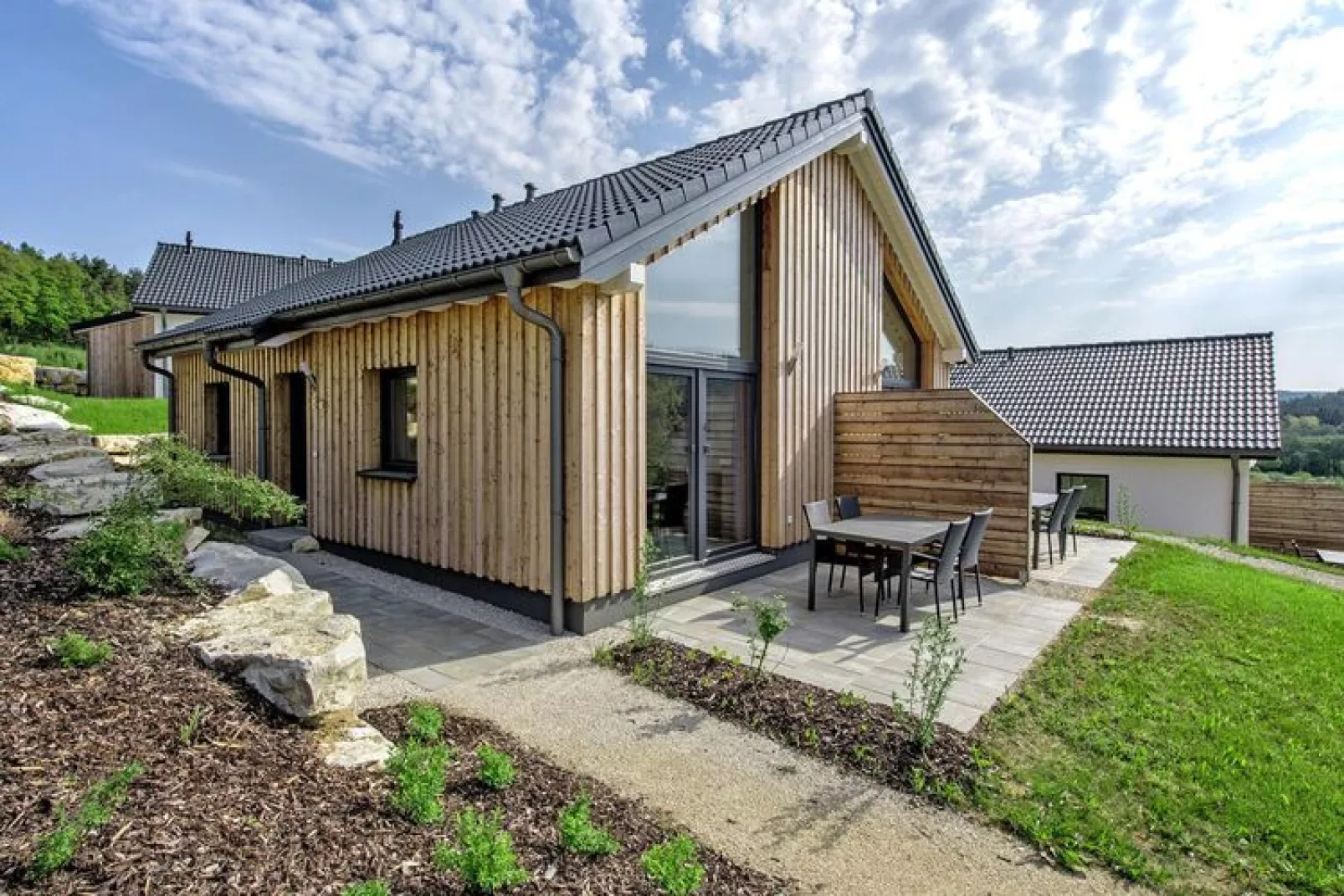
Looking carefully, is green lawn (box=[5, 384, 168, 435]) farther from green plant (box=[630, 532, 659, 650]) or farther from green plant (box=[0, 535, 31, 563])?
green plant (box=[630, 532, 659, 650])

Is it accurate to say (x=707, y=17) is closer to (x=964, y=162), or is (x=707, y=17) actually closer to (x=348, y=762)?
(x=964, y=162)

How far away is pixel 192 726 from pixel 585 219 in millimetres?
4513

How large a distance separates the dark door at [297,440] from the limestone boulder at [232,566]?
4.35m

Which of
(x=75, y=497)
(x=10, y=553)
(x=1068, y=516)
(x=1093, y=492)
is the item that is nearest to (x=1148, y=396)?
(x=1093, y=492)

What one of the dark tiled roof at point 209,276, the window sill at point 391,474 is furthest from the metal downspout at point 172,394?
the dark tiled roof at point 209,276

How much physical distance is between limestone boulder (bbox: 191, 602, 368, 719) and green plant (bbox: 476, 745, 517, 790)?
87 cm

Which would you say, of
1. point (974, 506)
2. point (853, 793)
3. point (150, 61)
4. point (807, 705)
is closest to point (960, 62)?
point (974, 506)

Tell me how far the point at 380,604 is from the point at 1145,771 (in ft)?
19.8

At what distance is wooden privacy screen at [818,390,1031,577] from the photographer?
752cm

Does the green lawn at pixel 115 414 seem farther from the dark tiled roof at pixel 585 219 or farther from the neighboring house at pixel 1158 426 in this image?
the neighboring house at pixel 1158 426

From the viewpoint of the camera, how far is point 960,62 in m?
8.00

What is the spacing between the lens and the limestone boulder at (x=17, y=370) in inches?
724

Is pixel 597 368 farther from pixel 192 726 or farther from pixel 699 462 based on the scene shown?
pixel 192 726

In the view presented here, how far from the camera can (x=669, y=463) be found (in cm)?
688
